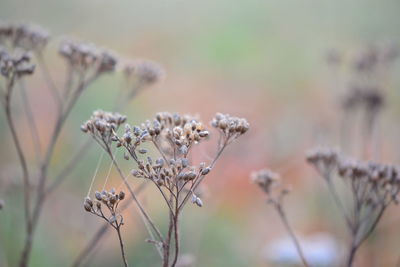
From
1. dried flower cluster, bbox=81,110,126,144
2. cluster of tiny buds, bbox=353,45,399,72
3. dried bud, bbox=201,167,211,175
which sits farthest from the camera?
cluster of tiny buds, bbox=353,45,399,72

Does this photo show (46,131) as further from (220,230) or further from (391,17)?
(391,17)

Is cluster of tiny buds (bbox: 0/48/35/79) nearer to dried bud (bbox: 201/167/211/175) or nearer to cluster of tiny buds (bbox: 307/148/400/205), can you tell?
dried bud (bbox: 201/167/211/175)

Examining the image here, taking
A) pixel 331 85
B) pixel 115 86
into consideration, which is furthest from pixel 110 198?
pixel 331 85

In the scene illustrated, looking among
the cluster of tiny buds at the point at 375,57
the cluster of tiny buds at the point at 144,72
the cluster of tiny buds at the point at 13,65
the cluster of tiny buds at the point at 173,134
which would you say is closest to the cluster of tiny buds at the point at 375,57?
the cluster of tiny buds at the point at 375,57

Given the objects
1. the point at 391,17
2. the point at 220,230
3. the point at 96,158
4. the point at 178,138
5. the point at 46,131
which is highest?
the point at 391,17

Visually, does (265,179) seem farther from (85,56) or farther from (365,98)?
(365,98)

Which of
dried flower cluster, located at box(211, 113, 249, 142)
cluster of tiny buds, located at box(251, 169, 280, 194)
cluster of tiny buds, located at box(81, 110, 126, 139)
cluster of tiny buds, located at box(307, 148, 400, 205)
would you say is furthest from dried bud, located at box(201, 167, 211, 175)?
cluster of tiny buds, located at box(307, 148, 400, 205)

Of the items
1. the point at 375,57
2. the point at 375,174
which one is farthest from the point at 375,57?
the point at 375,174
